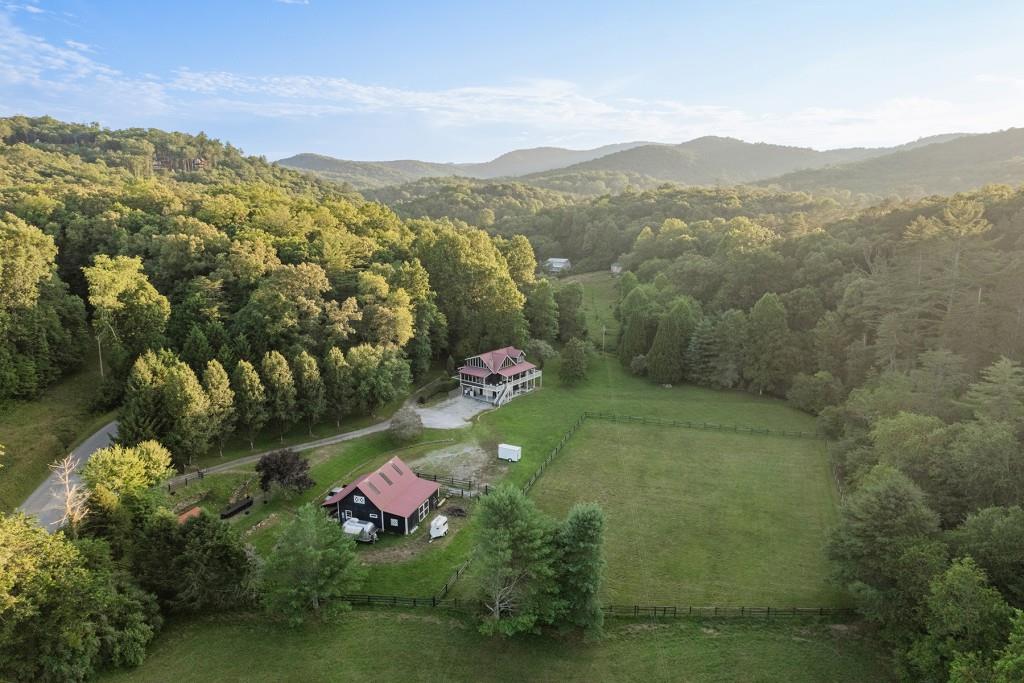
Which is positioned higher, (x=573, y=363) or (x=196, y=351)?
(x=196, y=351)

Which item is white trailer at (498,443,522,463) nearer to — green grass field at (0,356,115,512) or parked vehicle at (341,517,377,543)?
parked vehicle at (341,517,377,543)

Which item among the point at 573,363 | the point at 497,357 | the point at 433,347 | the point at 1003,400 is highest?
the point at 1003,400

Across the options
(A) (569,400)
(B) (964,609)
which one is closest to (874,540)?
(B) (964,609)

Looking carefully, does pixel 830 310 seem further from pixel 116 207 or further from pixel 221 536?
pixel 116 207

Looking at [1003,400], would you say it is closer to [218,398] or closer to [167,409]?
[218,398]

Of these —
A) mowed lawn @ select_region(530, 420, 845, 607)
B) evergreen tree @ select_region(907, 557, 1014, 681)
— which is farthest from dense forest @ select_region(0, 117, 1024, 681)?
mowed lawn @ select_region(530, 420, 845, 607)

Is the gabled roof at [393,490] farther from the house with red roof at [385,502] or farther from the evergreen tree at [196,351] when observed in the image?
the evergreen tree at [196,351]

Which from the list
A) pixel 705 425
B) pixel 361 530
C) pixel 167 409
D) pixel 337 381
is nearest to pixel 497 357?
pixel 337 381
